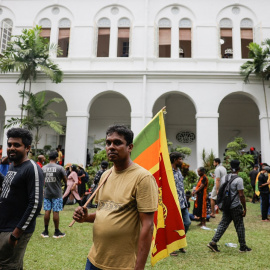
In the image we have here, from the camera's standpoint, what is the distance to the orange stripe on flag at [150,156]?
3008mm

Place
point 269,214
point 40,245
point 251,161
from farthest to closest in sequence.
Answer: point 251,161
point 269,214
point 40,245

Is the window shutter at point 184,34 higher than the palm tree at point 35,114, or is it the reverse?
the window shutter at point 184,34

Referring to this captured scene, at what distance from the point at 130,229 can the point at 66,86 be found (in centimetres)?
1310

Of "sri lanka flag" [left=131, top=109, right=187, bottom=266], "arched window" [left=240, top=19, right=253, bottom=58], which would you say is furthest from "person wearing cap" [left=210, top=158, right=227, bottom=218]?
"arched window" [left=240, top=19, right=253, bottom=58]

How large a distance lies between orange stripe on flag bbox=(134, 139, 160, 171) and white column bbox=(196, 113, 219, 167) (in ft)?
34.5

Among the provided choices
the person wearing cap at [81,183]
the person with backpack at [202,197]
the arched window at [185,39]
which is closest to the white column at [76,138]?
the person wearing cap at [81,183]

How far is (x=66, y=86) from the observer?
46.2 feet

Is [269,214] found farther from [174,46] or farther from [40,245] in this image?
[174,46]

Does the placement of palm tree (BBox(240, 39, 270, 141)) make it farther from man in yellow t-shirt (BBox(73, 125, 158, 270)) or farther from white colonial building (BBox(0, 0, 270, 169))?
man in yellow t-shirt (BBox(73, 125, 158, 270))

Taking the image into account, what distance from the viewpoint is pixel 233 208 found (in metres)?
4.71

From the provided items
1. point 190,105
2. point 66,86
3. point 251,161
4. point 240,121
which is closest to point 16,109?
point 66,86

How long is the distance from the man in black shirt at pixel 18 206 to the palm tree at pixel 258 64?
12.5m

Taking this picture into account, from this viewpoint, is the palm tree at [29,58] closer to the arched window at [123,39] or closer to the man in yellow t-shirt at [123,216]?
the arched window at [123,39]

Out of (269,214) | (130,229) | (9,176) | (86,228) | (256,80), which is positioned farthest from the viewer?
(256,80)
